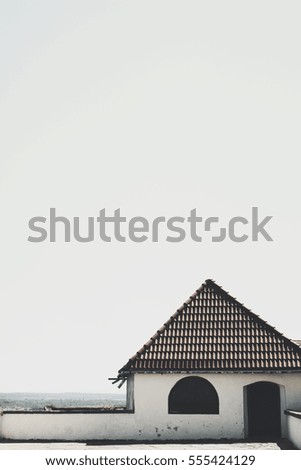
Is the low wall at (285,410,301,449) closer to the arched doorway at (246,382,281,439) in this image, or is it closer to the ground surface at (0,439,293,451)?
the ground surface at (0,439,293,451)

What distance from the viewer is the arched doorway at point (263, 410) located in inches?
911

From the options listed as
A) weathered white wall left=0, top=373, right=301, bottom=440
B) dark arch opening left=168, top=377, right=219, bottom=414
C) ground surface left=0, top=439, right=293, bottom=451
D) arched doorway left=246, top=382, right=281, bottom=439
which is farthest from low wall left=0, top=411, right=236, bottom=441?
ground surface left=0, top=439, right=293, bottom=451

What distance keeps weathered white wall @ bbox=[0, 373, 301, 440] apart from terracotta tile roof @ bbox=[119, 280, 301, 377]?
43 cm

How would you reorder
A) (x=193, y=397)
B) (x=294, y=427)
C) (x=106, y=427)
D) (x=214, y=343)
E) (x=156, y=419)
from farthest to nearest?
(x=214, y=343)
(x=193, y=397)
(x=106, y=427)
(x=156, y=419)
(x=294, y=427)

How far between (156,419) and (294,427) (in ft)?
17.0

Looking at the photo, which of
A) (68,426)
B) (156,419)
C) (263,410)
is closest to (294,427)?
(263,410)

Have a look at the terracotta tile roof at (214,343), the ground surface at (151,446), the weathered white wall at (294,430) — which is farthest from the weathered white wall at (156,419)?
the ground surface at (151,446)

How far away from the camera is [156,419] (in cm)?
2306

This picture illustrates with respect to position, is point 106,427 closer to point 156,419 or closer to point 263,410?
point 156,419

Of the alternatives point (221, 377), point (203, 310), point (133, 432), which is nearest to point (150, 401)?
point (133, 432)

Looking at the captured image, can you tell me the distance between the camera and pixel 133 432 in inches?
906

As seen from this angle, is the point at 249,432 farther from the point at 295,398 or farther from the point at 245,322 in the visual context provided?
the point at 245,322

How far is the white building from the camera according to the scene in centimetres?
2294

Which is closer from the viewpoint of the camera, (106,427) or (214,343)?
(106,427)
